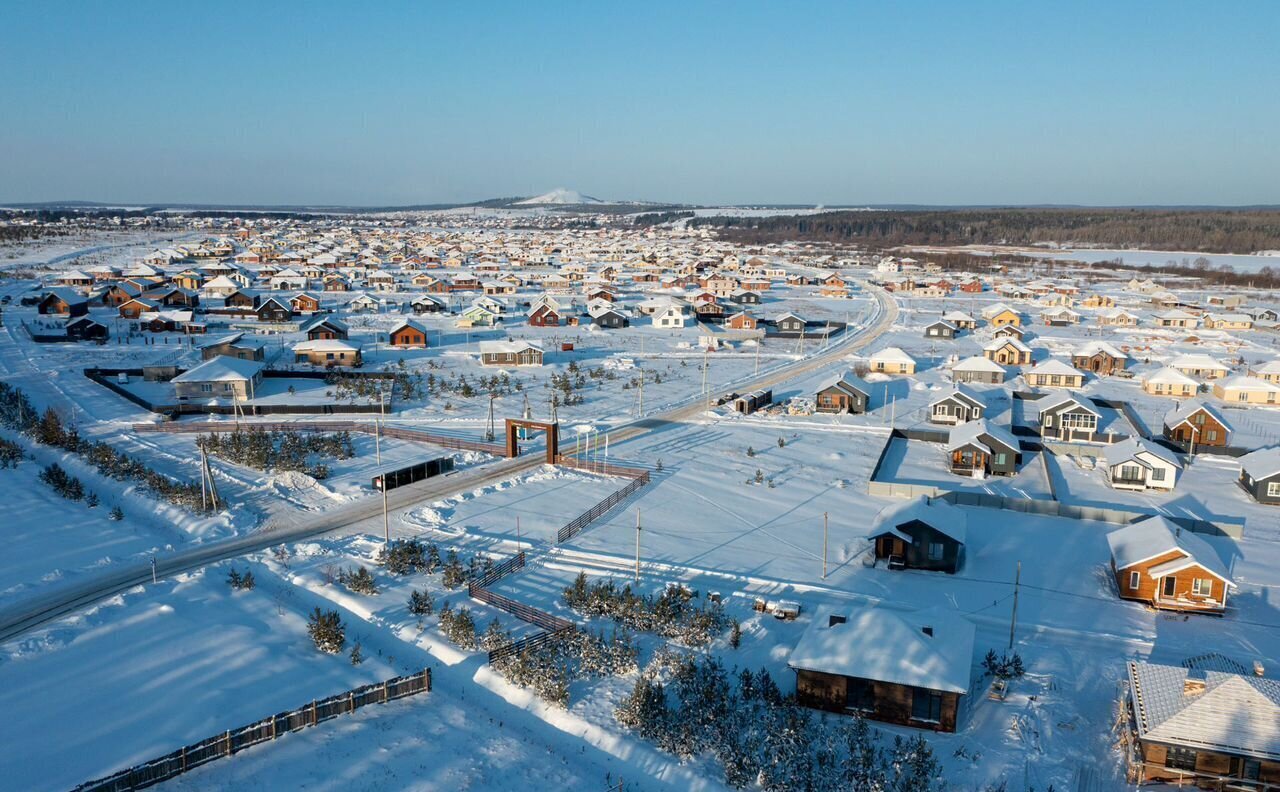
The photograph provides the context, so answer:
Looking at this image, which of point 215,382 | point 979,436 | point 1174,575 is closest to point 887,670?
point 1174,575

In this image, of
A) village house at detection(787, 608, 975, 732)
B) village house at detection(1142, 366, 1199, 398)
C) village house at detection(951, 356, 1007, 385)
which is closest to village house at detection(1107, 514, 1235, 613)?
village house at detection(787, 608, 975, 732)

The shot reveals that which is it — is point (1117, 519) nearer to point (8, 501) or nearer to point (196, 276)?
point (8, 501)

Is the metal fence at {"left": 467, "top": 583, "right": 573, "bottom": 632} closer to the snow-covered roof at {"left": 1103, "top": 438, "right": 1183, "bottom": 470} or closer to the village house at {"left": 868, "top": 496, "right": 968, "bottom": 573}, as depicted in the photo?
the village house at {"left": 868, "top": 496, "right": 968, "bottom": 573}

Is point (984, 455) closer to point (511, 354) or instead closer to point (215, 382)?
point (511, 354)

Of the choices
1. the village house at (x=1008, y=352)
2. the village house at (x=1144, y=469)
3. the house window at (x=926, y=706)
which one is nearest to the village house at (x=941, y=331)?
the village house at (x=1008, y=352)

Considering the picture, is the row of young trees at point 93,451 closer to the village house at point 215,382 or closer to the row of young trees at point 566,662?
the village house at point 215,382

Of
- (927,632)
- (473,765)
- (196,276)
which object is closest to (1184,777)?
(927,632)
